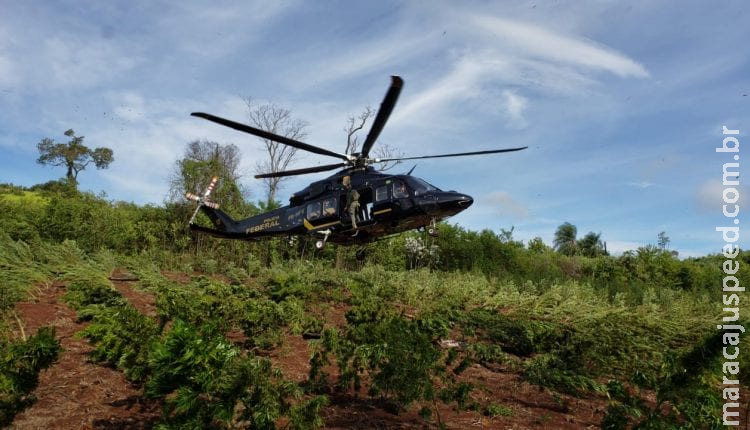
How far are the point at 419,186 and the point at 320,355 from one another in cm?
487

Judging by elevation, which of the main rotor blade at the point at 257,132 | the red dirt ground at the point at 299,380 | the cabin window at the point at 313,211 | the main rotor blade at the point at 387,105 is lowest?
the red dirt ground at the point at 299,380

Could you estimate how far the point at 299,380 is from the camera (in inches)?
192

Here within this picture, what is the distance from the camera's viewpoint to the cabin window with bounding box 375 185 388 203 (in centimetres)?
907

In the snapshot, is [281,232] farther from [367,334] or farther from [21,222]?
[21,222]

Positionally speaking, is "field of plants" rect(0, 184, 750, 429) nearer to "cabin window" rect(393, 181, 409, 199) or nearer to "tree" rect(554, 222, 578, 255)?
"cabin window" rect(393, 181, 409, 199)

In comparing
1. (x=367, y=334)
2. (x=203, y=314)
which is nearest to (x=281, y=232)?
(x=203, y=314)

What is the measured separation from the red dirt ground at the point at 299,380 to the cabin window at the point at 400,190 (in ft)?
12.6

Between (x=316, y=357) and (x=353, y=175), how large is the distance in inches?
233

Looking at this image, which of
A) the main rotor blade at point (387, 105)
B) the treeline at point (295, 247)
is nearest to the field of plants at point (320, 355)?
the treeline at point (295, 247)

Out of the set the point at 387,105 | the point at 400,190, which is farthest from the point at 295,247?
the point at 387,105

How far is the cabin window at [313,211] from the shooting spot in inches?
387

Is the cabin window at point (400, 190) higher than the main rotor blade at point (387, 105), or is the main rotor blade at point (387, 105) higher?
the main rotor blade at point (387, 105)

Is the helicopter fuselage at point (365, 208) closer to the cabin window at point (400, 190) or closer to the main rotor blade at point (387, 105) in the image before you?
the cabin window at point (400, 190)

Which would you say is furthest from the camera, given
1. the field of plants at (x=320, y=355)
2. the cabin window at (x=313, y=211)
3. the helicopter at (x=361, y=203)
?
the cabin window at (x=313, y=211)
